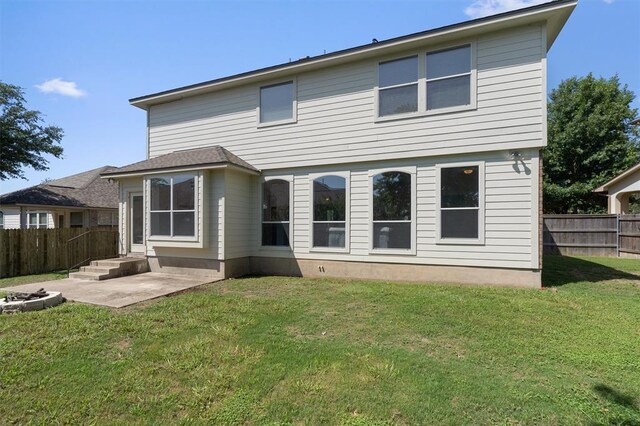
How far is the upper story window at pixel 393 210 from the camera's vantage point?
26.0 feet

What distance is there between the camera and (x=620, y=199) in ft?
49.8

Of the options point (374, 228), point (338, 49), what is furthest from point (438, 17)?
point (374, 228)

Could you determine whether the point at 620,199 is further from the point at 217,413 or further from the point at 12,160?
the point at 12,160

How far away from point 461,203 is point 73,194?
19.5m

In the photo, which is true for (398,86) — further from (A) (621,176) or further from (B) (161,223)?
(A) (621,176)

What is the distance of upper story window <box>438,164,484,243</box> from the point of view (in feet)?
23.8

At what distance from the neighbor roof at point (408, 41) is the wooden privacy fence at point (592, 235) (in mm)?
8970

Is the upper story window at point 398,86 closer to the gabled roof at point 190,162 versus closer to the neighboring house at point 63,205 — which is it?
the gabled roof at point 190,162

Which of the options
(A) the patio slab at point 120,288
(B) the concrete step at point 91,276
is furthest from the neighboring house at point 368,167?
(B) the concrete step at point 91,276

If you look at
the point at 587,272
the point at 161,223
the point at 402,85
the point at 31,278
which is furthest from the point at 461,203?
the point at 31,278

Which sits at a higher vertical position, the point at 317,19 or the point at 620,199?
the point at 317,19

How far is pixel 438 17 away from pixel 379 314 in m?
7.59

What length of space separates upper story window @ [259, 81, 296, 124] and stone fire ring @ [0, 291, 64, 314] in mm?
6639

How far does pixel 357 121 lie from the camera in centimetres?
847
